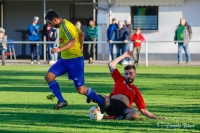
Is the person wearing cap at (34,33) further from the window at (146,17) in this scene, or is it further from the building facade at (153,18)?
the window at (146,17)

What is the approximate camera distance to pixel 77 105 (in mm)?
13727

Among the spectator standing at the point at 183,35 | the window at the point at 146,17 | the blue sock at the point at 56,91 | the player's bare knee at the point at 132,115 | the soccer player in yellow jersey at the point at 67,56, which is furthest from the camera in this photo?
the window at the point at 146,17

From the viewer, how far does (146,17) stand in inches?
1390

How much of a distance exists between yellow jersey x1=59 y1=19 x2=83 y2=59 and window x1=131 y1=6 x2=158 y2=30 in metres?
23.5

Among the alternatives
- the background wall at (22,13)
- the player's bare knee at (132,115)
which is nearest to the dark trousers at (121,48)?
the background wall at (22,13)

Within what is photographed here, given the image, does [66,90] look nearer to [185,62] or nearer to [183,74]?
[183,74]

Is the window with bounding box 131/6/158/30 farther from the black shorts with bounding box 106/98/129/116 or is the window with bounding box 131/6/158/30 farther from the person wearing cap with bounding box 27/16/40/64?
the black shorts with bounding box 106/98/129/116

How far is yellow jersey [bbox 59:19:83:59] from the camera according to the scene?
11.8m

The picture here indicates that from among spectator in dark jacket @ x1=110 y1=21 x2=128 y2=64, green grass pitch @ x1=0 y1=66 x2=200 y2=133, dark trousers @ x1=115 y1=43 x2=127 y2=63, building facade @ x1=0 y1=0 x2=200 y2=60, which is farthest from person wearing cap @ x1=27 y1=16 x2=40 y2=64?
green grass pitch @ x1=0 y1=66 x2=200 y2=133

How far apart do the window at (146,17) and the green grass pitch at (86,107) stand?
11631 millimetres

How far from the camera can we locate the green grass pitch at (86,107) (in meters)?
9.74

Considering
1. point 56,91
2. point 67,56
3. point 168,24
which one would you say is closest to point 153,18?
point 168,24

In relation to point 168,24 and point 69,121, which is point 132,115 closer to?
point 69,121

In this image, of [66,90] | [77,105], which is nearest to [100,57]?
[66,90]
